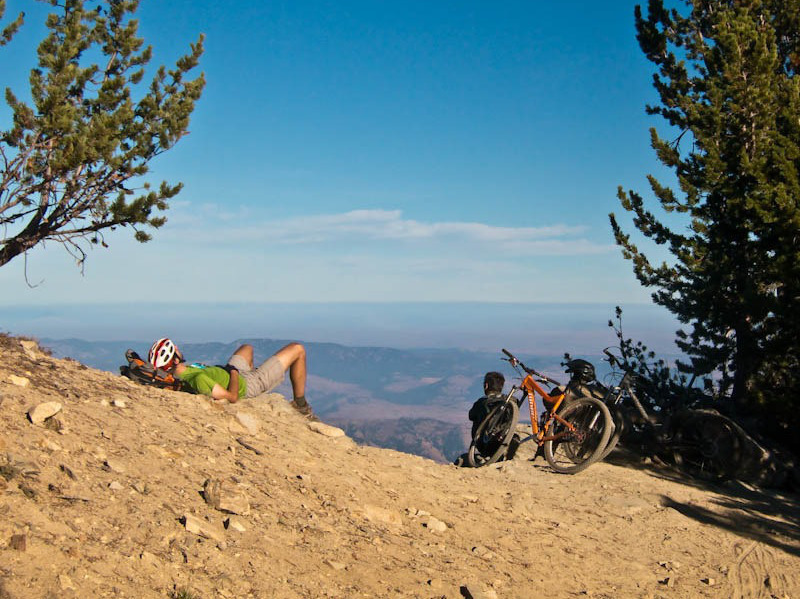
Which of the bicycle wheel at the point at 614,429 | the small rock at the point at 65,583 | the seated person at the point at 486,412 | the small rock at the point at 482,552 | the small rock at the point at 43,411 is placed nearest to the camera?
the small rock at the point at 65,583

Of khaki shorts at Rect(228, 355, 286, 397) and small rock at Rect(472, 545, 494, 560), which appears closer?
small rock at Rect(472, 545, 494, 560)

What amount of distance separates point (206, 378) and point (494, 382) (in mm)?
4642

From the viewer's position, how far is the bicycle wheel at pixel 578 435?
8.84 metres

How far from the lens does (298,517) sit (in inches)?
216

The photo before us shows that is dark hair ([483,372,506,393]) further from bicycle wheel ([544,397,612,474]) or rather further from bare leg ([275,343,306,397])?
bare leg ([275,343,306,397])

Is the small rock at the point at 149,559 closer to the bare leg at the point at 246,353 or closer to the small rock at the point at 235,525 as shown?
the small rock at the point at 235,525

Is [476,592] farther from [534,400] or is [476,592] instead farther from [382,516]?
[534,400]

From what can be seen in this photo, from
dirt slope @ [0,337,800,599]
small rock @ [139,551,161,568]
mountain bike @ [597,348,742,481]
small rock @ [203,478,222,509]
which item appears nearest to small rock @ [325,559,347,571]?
dirt slope @ [0,337,800,599]

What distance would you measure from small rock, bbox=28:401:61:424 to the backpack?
8.73 ft

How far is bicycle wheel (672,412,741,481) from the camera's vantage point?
32.7ft

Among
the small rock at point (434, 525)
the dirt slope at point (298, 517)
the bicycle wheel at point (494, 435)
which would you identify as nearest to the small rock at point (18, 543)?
the dirt slope at point (298, 517)

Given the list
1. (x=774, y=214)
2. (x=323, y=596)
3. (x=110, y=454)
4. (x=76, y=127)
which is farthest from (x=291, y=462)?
(x=774, y=214)

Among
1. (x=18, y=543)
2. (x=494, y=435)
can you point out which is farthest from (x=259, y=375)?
(x=18, y=543)

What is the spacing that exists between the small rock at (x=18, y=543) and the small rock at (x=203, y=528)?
1.11 metres
